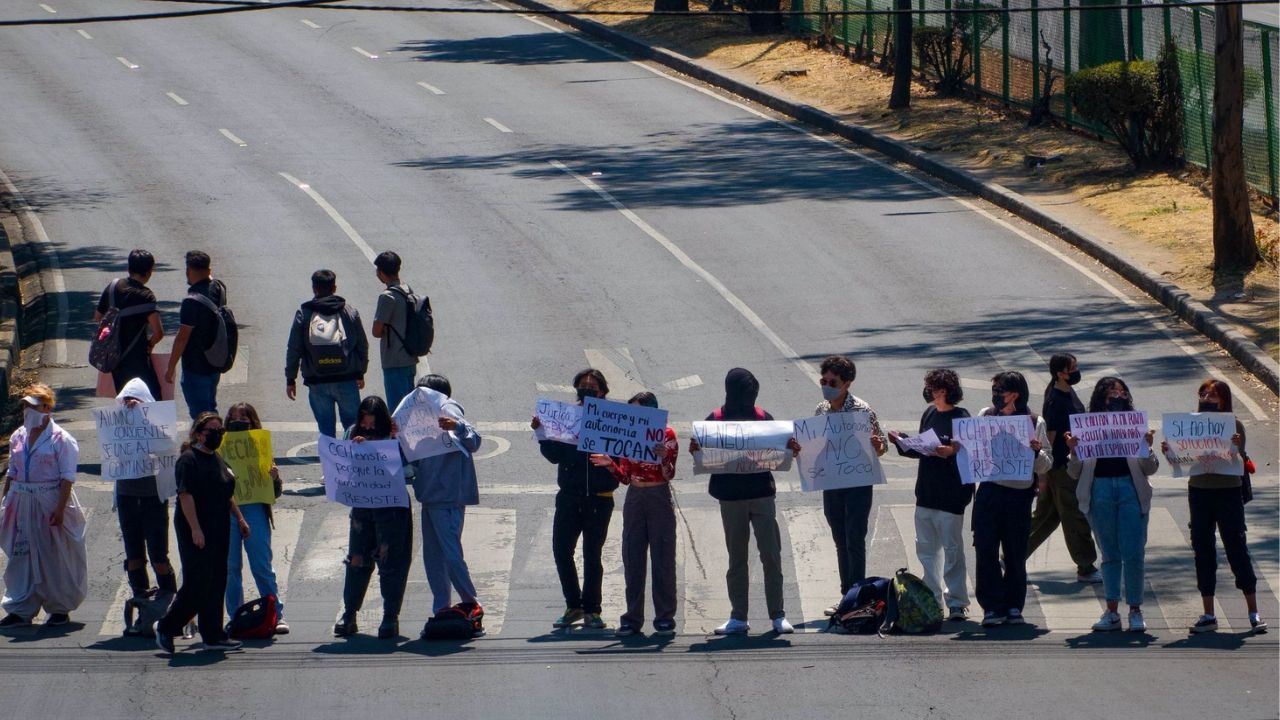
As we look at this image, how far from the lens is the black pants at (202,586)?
10.3 metres

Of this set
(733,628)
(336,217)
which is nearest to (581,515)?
(733,628)

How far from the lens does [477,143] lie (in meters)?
28.7

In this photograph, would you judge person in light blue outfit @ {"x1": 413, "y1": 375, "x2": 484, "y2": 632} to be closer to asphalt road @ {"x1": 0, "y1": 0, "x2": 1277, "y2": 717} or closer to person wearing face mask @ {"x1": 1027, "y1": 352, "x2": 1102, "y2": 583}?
asphalt road @ {"x1": 0, "y1": 0, "x2": 1277, "y2": 717}

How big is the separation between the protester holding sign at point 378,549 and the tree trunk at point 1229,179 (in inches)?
478

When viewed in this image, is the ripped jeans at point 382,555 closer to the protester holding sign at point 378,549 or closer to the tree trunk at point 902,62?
the protester holding sign at point 378,549

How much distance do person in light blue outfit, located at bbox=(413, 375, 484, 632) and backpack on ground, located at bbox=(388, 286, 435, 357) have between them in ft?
9.55

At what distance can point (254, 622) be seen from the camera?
10570 millimetres

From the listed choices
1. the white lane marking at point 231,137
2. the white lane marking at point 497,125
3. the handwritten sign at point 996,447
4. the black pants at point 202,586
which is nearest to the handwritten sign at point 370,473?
the black pants at point 202,586

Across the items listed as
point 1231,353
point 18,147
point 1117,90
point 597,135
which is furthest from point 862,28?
point 1231,353

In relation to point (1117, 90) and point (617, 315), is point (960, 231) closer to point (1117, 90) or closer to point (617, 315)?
point (1117, 90)

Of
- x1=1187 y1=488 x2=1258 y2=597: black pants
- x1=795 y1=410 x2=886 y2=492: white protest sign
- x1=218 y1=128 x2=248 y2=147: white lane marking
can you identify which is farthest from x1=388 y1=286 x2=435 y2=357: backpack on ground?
x1=218 y1=128 x2=248 y2=147: white lane marking

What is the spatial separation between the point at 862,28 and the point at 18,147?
52.3 feet

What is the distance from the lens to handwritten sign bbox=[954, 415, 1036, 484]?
34.8 feet

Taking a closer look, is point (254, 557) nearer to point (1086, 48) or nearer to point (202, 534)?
point (202, 534)
